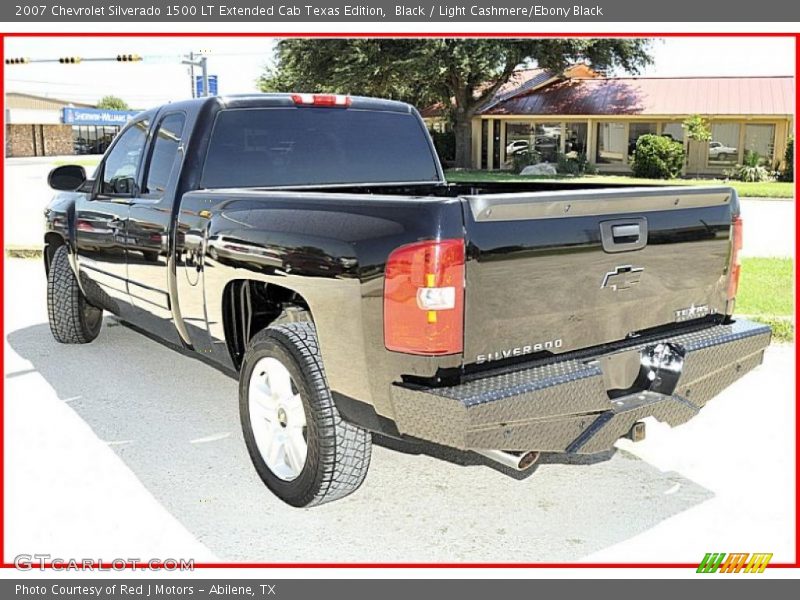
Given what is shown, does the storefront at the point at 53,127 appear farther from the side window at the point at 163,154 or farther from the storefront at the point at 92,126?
the side window at the point at 163,154

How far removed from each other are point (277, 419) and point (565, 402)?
1469 millimetres

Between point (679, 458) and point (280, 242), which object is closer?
Answer: point (280, 242)

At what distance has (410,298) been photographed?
3293 mm

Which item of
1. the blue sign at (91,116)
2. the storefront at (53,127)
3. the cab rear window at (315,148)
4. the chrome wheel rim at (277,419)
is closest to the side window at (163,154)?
the cab rear window at (315,148)

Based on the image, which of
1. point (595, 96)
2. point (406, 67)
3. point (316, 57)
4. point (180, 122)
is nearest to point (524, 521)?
point (180, 122)

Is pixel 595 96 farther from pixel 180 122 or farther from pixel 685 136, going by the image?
pixel 180 122

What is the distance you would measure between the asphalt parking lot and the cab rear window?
1618mm

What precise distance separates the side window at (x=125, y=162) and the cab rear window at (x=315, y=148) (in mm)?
917

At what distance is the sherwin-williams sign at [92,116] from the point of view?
2969 inches

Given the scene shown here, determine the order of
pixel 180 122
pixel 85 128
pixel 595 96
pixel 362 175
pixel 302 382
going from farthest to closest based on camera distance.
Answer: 1. pixel 85 128
2. pixel 595 96
3. pixel 362 175
4. pixel 180 122
5. pixel 302 382

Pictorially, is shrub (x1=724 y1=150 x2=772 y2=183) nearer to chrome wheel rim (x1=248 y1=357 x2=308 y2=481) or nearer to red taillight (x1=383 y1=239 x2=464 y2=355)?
chrome wheel rim (x1=248 y1=357 x2=308 y2=481)

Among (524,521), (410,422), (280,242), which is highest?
(280,242)

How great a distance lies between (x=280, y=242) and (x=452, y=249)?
1.01 m

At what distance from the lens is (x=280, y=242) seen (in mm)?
3920
